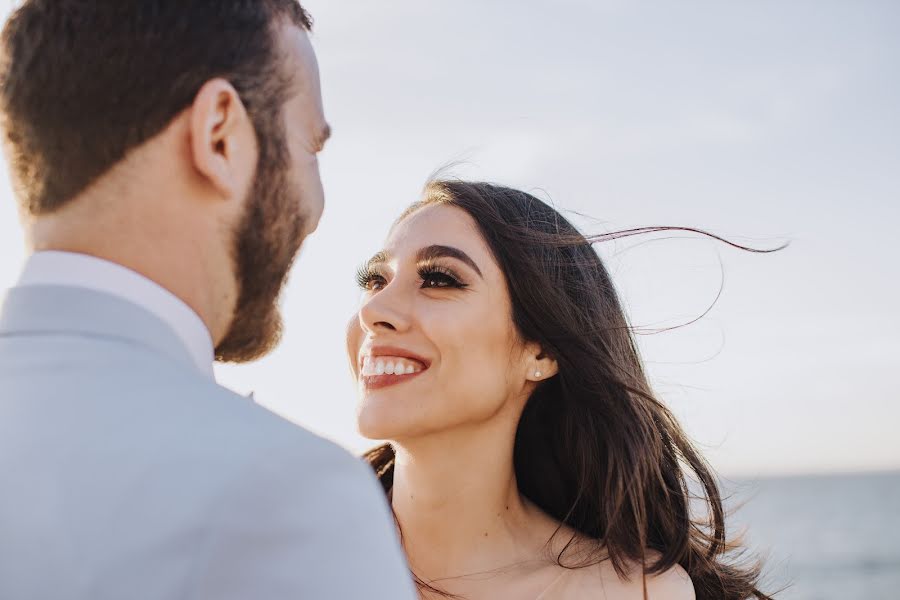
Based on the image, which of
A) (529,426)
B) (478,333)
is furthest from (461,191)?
(529,426)

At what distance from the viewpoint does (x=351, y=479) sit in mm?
1389

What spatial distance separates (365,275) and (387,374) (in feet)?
2.43

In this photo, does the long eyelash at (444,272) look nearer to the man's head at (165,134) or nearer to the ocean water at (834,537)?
the man's head at (165,134)

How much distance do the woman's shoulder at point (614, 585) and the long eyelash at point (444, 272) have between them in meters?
1.46

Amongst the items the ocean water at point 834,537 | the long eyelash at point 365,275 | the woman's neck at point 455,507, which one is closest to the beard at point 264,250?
the woman's neck at point 455,507

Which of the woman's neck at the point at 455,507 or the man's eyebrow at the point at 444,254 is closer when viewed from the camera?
the woman's neck at the point at 455,507

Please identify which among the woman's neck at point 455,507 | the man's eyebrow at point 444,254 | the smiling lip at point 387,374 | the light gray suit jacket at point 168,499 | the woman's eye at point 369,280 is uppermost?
the light gray suit jacket at point 168,499

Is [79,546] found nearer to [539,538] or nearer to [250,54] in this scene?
[250,54]

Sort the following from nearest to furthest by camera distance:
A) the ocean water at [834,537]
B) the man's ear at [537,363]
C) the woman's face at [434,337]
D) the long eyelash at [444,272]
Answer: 1. the woman's face at [434,337]
2. the long eyelash at [444,272]
3. the man's ear at [537,363]
4. the ocean water at [834,537]

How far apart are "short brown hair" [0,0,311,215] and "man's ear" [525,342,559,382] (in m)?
3.18

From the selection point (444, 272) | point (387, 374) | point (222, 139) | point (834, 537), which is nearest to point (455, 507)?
point (387, 374)

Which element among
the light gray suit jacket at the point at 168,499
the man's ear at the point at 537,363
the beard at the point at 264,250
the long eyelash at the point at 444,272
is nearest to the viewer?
the light gray suit jacket at the point at 168,499

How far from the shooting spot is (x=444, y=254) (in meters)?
4.59

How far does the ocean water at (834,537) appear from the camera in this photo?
37250 millimetres
